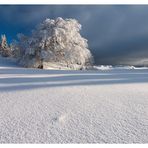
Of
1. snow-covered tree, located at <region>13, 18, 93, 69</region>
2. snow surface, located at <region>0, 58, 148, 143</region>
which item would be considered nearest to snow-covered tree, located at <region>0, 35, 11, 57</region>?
snow-covered tree, located at <region>13, 18, 93, 69</region>

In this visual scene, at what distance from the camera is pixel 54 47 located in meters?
19.6

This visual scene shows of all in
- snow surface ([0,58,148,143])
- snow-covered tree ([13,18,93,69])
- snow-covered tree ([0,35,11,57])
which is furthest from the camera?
snow-covered tree ([0,35,11,57])

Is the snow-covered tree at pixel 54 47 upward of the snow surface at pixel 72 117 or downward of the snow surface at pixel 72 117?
upward

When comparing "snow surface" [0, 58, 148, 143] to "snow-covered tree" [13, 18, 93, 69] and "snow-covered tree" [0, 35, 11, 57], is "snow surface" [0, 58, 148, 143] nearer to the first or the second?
"snow-covered tree" [13, 18, 93, 69]

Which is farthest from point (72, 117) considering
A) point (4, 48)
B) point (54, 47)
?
point (4, 48)

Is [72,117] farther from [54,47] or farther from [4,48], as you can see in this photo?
[4,48]

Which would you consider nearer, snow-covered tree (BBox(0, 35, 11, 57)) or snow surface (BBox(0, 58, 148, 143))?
snow surface (BBox(0, 58, 148, 143))

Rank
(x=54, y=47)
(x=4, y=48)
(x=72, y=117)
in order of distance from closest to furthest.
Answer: (x=72, y=117) → (x=54, y=47) → (x=4, y=48)

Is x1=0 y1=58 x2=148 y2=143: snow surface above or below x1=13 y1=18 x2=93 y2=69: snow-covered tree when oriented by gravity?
below

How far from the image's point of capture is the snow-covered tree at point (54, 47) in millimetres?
19531

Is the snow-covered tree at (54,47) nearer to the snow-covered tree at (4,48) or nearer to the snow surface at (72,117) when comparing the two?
the snow surface at (72,117)

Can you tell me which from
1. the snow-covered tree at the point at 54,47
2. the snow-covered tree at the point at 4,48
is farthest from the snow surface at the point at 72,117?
the snow-covered tree at the point at 4,48

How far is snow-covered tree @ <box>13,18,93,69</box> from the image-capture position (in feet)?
64.1
